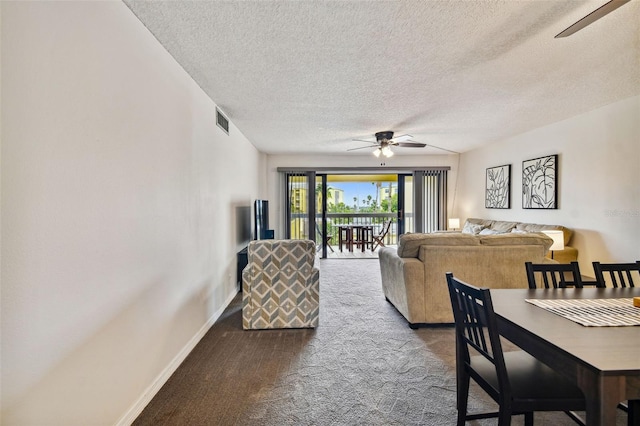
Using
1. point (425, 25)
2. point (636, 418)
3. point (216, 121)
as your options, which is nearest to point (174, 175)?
point (216, 121)

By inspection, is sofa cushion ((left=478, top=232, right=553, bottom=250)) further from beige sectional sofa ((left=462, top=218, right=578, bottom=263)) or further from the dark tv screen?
the dark tv screen

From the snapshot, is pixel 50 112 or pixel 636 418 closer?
pixel 50 112

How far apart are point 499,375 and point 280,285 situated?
81.0 inches

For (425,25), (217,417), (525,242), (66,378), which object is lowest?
(217,417)

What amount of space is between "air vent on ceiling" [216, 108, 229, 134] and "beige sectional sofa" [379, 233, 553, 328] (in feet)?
8.31

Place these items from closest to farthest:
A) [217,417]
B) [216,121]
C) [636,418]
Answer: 1. [636,418]
2. [217,417]
3. [216,121]

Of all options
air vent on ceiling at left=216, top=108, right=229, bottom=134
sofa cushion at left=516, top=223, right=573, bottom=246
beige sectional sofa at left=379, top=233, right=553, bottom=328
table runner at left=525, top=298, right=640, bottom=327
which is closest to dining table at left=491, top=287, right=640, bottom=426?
table runner at left=525, top=298, right=640, bottom=327

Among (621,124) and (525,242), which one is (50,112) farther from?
(621,124)

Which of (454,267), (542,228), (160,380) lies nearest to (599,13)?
(454,267)

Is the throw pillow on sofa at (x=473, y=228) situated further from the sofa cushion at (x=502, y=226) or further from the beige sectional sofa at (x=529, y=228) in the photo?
the sofa cushion at (x=502, y=226)

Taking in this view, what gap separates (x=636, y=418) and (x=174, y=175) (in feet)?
9.50

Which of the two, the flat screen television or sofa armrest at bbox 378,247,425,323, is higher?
the flat screen television

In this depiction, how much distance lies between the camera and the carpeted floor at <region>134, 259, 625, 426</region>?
180cm

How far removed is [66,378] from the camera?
50.3 inches
